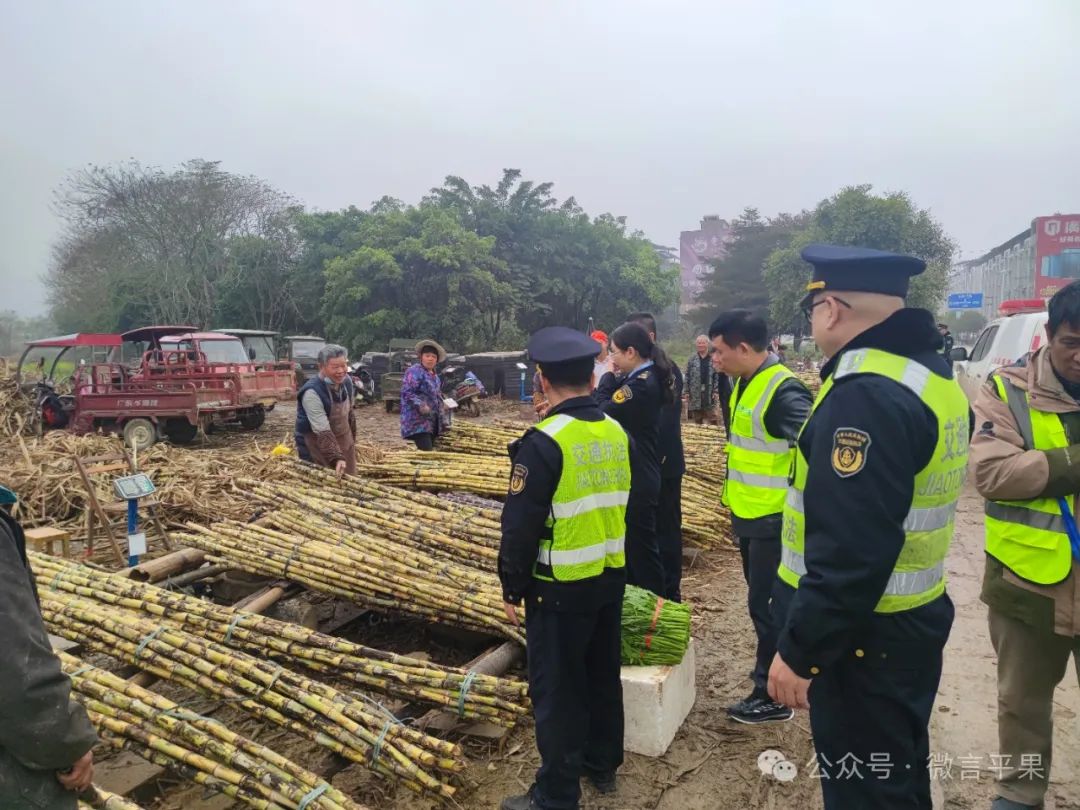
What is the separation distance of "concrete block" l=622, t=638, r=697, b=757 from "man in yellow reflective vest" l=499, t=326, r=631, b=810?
389 mm

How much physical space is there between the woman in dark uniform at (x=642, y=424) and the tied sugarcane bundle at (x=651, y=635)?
0.87 meters

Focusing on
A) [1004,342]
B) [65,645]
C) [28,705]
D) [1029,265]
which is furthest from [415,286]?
[1029,265]

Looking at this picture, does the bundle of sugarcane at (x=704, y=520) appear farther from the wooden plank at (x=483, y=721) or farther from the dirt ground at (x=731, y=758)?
the wooden plank at (x=483, y=721)

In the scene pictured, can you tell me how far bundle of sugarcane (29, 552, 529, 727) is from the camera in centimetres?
276

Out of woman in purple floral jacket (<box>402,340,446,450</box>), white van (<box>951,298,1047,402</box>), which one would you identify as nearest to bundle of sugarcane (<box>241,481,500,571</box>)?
woman in purple floral jacket (<box>402,340,446,450</box>)

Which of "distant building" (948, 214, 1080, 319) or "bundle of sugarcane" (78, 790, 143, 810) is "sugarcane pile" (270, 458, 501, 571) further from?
"distant building" (948, 214, 1080, 319)

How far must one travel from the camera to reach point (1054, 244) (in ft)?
115

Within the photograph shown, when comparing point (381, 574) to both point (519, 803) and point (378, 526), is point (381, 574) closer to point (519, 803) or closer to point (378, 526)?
point (378, 526)

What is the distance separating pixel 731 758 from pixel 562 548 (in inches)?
50.7

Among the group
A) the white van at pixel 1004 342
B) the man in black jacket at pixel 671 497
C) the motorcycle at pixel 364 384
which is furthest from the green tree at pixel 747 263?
the man in black jacket at pixel 671 497

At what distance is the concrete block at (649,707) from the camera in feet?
9.33

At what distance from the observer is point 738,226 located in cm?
4122

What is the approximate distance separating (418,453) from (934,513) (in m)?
5.47

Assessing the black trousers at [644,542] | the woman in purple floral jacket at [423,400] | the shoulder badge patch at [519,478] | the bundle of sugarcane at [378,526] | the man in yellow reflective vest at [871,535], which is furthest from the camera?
the woman in purple floral jacket at [423,400]
